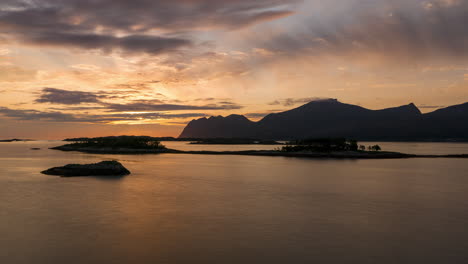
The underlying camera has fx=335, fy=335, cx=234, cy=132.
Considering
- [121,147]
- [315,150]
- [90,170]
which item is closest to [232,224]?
[90,170]

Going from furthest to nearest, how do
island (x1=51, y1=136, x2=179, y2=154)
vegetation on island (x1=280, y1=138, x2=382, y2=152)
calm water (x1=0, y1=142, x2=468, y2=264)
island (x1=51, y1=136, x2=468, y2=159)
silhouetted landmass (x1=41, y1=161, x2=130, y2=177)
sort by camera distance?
island (x1=51, y1=136, x2=179, y2=154) < vegetation on island (x1=280, y1=138, x2=382, y2=152) < island (x1=51, y1=136, x2=468, y2=159) < silhouetted landmass (x1=41, y1=161, x2=130, y2=177) < calm water (x1=0, y1=142, x2=468, y2=264)

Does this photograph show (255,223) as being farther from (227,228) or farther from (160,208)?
(160,208)

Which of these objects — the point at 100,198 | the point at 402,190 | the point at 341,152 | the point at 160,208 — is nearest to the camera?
the point at 160,208

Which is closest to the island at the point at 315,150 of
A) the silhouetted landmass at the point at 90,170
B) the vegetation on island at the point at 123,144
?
the vegetation on island at the point at 123,144

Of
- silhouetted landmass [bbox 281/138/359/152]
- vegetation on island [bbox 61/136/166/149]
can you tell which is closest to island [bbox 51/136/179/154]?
vegetation on island [bbox 61/136/166/149]

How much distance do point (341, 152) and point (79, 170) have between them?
281ft

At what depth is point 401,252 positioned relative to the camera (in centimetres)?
1689

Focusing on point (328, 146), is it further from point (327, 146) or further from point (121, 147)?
point (121, 147)

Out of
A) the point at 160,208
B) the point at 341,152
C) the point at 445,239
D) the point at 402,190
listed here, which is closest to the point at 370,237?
the point at 445,239

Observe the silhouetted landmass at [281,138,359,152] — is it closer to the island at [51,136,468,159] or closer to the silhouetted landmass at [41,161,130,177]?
the island at [51,136,468,159]

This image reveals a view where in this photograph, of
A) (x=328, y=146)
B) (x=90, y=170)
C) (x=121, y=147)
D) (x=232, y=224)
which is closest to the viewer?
(x=232, y=224)

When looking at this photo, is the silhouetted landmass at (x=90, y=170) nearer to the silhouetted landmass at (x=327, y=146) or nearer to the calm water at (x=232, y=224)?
the calm water at (x=232, y=224)

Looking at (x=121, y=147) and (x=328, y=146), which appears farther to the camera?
(x=121, y=147)

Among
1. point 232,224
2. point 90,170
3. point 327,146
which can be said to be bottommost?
point 232,224
